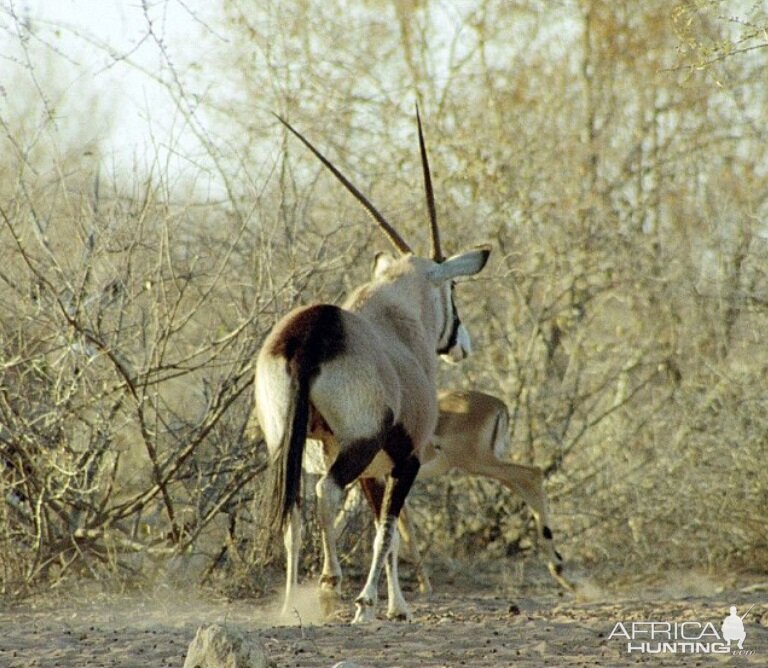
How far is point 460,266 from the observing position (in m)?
8.91

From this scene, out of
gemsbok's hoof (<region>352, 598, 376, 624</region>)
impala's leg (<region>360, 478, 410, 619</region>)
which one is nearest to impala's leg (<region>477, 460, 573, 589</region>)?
impala's leg (<region>360, 478, 410, 619</region>)

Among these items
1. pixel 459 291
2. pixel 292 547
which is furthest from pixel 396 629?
pixel 459 291

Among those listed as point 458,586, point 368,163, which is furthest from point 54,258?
point 368,163

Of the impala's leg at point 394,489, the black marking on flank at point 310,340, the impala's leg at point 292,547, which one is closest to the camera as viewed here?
the black marking on flank at point 310,340

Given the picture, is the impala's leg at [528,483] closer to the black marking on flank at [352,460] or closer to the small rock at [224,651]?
the black marking on flank at [352,460]

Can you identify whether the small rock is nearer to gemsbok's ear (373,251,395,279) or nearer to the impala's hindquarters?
the impala's hindquarters

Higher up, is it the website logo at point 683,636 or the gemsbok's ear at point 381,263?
the gemsbok's ear at point 381,263

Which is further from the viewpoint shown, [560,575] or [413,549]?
[560,575]

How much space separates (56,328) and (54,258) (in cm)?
45

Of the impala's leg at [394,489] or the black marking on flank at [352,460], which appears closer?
the black marking on flank at [352,460]

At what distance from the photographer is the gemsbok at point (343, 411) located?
6.93 metres

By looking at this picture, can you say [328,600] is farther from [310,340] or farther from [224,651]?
[224,651]

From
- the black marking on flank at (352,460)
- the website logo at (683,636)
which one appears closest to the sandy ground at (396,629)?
the website logo at (683,636)

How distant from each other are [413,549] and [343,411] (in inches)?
105
